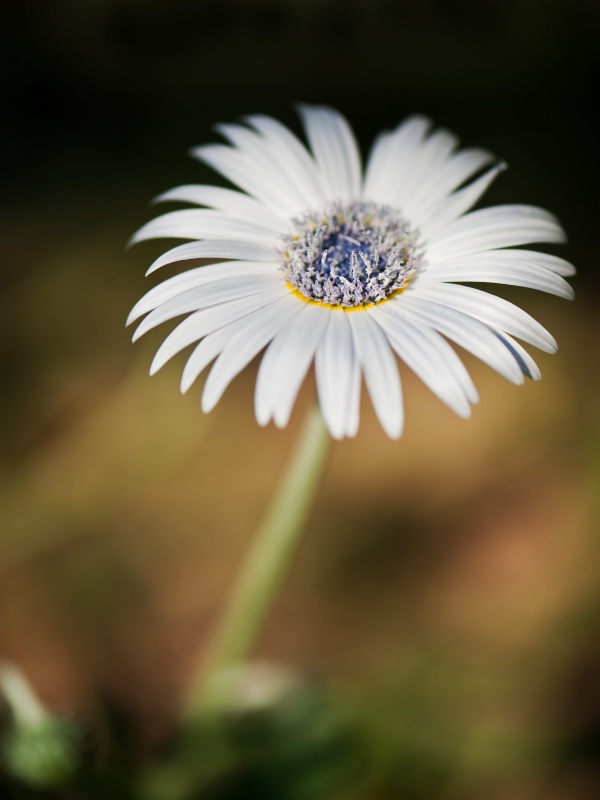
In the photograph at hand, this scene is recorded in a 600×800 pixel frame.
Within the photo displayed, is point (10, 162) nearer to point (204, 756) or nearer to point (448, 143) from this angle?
point (448, 143)

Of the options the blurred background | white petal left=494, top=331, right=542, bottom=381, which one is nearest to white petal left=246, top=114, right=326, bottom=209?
white petal left=494, top=331, right=542, bottom=381

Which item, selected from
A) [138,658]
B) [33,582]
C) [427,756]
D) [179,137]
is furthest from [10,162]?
[427,756]

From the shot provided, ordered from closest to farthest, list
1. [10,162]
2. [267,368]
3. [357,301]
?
[267,368], [357,301], [10,162]

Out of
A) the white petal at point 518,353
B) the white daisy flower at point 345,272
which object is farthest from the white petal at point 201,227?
the white petal at point 518,353

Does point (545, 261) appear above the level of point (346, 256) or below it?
below

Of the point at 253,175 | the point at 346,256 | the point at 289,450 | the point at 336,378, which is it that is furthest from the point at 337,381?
the point at 289,450

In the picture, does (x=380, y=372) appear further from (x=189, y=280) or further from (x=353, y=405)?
(x=189, y=280)
